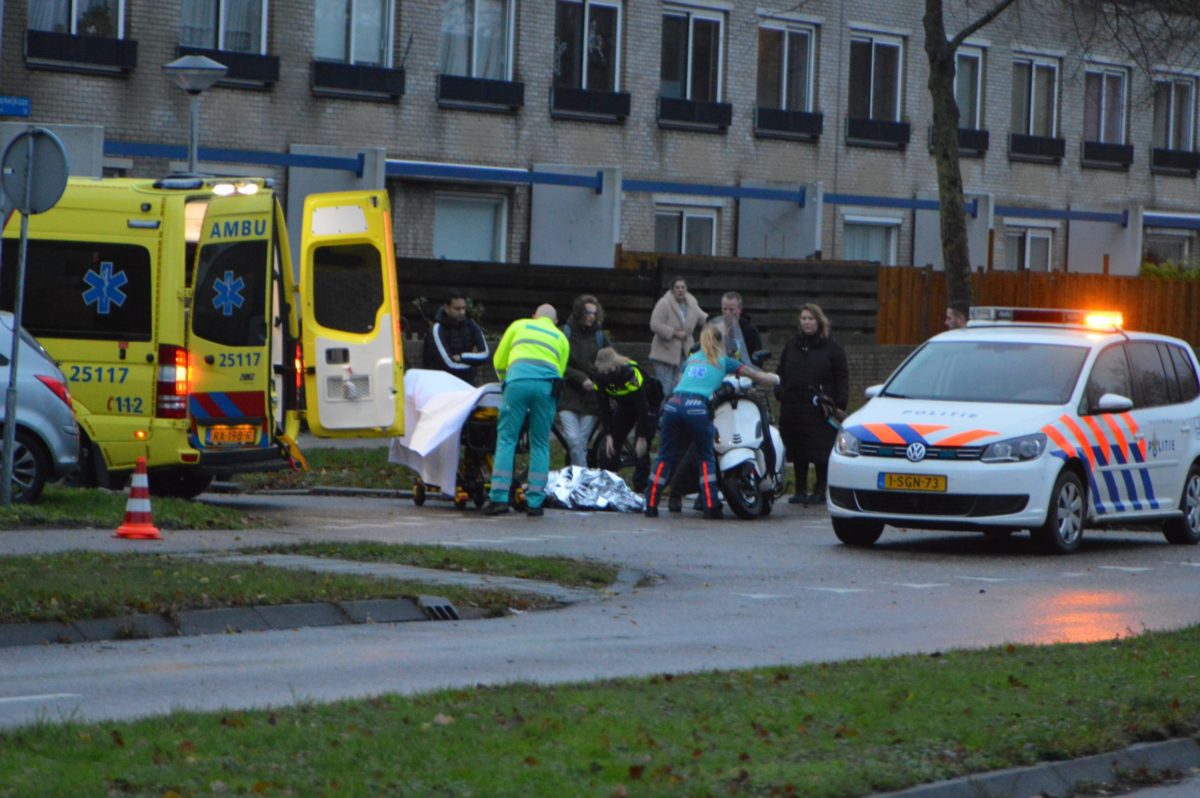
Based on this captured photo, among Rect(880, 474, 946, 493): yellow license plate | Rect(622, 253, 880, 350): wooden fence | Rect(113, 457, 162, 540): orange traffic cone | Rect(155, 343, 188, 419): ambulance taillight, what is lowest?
Rect(113, 457, 162, 540): orange traffic cone

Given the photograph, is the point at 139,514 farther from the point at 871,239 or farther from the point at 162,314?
the point at 871,239

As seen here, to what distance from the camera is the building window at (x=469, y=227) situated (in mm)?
33438

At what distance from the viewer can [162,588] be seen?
37.6 feet

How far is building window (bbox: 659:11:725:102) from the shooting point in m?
36.1

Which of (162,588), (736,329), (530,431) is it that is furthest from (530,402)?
(162,588)

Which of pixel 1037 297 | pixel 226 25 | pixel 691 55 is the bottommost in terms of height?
pixel 1037 297

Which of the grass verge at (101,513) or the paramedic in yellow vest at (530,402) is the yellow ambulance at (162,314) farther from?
the paramedic in yellow vest at (530,402)

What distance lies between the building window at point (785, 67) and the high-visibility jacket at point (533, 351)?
19.5 metres

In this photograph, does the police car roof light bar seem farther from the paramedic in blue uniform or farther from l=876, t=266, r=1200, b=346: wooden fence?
l=876, t=266, r=1200, b=346: wooden fence

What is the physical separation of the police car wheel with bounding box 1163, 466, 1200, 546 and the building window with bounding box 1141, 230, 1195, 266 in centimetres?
2727

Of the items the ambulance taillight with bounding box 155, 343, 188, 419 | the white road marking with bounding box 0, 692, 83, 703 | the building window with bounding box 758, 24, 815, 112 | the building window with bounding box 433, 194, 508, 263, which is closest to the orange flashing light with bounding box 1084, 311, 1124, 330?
the ambulance taillight with bounding box 155, 343, 188, 419

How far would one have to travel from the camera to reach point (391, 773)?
655 cm

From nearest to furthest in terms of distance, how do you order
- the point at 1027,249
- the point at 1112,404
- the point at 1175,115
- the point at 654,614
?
the point at 654,614 → the point at 1112,404 → the point at 1027,249 → the point at 1175,115

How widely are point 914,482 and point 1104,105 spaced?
99.1ft
